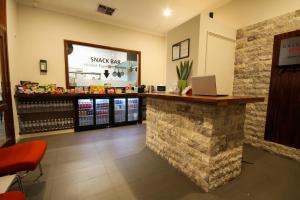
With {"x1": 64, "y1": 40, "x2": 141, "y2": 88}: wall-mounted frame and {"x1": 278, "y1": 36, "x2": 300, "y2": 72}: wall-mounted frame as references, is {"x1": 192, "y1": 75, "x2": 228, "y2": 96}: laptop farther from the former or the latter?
{"x1": 64, "y1": 40, "x2": 141, "y2": 88}: wall-mounted frame

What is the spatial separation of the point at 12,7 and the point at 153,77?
3.61 metres

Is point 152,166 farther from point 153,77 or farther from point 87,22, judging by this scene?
point 87,22

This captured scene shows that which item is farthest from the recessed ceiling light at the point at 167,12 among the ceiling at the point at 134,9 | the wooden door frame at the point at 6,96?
the wooden door frame at the point at 6,96

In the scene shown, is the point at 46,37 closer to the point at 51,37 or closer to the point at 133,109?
the point at 51,37

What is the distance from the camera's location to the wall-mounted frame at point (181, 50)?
2682 millimetres

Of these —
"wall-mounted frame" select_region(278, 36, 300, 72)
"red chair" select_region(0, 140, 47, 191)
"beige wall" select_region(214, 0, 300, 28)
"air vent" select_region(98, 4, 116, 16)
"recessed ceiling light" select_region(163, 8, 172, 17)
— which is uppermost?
"recessed ceiling light" select_region(163, 8, 172, 17)

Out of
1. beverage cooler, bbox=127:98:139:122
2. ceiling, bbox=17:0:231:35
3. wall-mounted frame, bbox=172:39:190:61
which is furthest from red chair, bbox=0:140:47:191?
ceiling, bbox=17:0:231:35

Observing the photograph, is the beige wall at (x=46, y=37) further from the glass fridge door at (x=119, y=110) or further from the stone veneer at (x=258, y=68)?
the stone veneer at (x=258, y=68)

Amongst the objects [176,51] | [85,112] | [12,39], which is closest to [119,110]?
[85,112]

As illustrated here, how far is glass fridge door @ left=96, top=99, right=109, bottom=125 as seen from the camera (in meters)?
3.85

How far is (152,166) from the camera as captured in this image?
2092mm

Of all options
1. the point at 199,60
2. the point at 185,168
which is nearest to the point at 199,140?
the point at 185,168

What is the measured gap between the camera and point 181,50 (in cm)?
282

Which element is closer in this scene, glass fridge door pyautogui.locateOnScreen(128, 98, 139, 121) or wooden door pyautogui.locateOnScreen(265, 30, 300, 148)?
wooden door pyautogui.locateOnScreen(265, 30, 300, 148)
